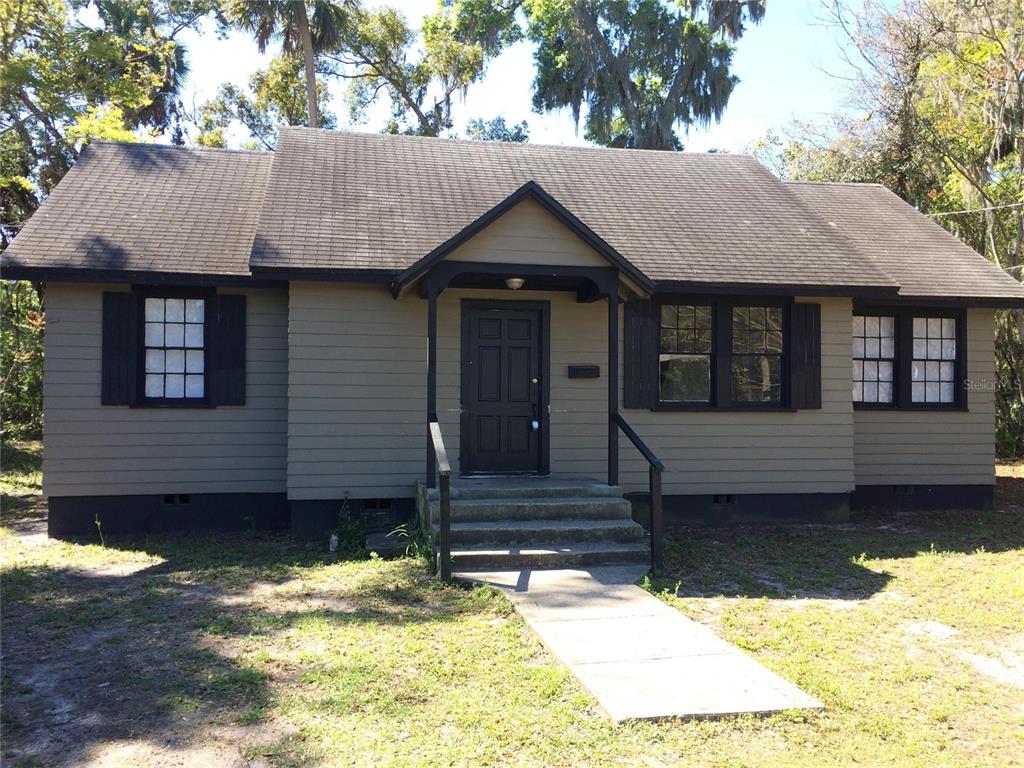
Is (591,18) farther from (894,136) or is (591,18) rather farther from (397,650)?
(397,650)

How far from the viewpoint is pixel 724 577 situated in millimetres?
8039

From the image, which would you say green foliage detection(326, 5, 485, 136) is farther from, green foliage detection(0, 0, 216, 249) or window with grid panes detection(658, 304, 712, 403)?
window with grid panes detection(658, 304, 712, 403)

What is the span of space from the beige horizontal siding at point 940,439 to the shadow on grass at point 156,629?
284 inches

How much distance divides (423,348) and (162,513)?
12.5 feet

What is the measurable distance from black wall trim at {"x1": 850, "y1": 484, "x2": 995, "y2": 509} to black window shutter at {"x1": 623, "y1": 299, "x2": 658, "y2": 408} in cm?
383

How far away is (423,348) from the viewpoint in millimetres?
10094

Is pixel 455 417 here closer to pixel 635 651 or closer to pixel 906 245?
pixel 635 651

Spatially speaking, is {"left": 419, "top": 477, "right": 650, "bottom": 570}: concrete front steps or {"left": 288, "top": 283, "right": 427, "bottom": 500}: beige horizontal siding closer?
{"left": 419, "top": 477, "right": 650, "bottom": 570}: concrete front steps

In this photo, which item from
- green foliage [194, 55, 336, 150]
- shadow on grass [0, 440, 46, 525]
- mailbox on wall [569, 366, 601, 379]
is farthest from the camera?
green foliage [194, 55, 336, 150]

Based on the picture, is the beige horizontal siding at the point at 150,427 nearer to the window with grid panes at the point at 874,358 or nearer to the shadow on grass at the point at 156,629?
the shadow on grass at the point at 156,629

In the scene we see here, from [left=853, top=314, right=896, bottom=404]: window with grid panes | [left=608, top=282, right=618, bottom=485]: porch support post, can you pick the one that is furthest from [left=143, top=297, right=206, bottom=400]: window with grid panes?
[left=853, top=314, right=896, bottom=404]: window with grid panes

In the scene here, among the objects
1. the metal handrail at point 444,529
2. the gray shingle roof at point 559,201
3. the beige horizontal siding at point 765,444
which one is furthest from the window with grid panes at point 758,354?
the metal handrail at point 444,529

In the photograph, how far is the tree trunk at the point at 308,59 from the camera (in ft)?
76.1

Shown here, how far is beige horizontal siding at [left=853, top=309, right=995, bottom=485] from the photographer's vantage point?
39.4ft
